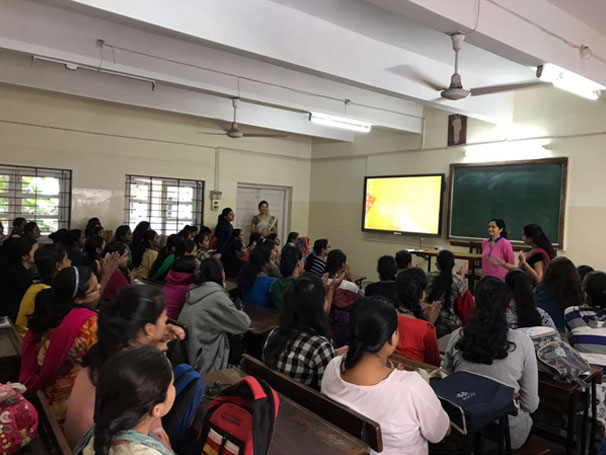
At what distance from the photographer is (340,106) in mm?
6871

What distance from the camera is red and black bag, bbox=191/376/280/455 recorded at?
1.30 metres

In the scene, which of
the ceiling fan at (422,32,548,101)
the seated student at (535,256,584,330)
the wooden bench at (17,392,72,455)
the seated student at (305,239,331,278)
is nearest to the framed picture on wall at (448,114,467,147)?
the ceiling fan at (422,32,548,101)

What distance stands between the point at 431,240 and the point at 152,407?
7.19m

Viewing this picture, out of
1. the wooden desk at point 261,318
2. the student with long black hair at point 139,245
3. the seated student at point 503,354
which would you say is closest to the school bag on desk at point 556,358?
the seated student at point 503,354

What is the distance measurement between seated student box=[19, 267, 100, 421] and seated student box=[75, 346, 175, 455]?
0.91m

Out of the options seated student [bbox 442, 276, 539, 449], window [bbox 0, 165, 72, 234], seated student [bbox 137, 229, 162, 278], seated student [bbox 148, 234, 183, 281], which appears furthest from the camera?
window [bbox 0, 165, 72, 234]

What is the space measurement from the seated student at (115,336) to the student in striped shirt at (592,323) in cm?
243

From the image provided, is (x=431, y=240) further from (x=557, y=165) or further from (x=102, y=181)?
(x=102, y=181)

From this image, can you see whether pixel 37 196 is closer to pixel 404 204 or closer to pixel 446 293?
pixel 404 204

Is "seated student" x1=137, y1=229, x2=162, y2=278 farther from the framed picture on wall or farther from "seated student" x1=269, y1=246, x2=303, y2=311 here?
the framed picture on wall

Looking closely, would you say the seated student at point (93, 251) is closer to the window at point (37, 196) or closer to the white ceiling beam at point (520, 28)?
the window at point (37, 196)

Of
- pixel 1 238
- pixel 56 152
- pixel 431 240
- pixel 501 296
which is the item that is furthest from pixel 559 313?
pixel 56 152

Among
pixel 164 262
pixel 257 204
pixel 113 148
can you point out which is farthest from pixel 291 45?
pixel 257 204

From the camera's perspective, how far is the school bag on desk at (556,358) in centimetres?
235
